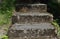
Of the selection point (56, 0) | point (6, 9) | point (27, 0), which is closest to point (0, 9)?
point (6, 9)

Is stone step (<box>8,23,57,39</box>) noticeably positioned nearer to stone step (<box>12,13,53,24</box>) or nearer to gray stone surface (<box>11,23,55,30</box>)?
gray stone surface (<box>11,23,55,30</box>)

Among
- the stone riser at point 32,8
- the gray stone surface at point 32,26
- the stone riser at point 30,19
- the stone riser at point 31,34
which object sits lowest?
the stone riser at point 31,34

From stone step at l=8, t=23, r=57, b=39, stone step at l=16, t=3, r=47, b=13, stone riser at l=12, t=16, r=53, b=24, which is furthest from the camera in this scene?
stone step at l=16, t=3, r=47, b=13

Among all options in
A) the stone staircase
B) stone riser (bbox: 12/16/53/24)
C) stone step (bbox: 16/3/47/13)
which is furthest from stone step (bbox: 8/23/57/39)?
stone step (bbox: 16/3/47/13)

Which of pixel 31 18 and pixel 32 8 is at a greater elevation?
pixel 32 8

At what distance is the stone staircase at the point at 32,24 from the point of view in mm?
5215

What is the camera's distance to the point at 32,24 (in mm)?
5734

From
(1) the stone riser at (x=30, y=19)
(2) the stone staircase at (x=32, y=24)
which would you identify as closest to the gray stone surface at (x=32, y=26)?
(2) the stone staircase at (x=32, y=24)

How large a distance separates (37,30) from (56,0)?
2485mm

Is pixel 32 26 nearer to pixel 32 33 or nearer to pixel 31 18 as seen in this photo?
pixel 32 33

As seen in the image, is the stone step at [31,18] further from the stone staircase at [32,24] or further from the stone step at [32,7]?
the stone step at [32,7]

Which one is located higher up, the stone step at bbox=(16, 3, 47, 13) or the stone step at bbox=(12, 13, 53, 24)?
the stone step at bbox=(16, 3, 47, 13)

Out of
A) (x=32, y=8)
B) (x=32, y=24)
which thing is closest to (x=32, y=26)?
(x=32, y=24)

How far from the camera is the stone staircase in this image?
5.21 metres
